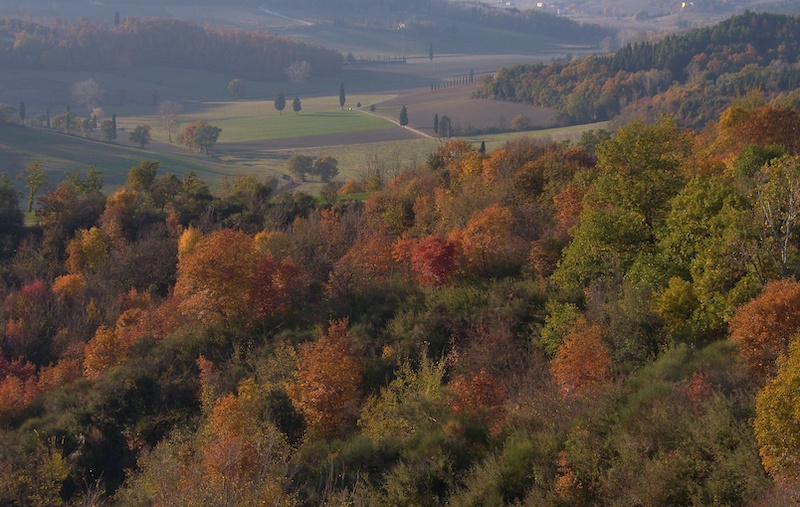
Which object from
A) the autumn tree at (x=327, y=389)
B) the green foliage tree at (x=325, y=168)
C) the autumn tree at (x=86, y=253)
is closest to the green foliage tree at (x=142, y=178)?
the autumn tree at (x=86, y=253)

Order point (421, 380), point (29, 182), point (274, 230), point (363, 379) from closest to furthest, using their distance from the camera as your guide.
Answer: point (421, 380), point (363, 379), point (274, 230), point (29, 182)

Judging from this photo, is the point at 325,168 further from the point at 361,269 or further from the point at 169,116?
the point at 361,269

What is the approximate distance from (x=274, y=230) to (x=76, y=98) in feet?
380

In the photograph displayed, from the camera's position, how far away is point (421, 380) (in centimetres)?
2597

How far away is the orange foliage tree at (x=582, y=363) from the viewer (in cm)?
2175

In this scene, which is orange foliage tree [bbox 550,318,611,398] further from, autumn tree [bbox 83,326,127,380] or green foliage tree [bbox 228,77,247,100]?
green foliage tree [bbox 228,77,247,100]

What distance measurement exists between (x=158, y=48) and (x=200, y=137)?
77.6 meters

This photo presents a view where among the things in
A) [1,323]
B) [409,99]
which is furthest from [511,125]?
[1,323]

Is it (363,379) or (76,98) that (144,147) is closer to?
(76,98)

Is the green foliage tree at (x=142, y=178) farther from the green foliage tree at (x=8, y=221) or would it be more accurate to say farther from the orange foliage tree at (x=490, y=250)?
the orange foliage tree at (x=490, y=250)

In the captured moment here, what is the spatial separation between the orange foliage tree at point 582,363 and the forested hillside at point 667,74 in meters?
79.0

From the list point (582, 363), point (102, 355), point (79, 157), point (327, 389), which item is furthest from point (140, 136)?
point (582, 363)

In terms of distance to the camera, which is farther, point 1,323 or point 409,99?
point 409,99

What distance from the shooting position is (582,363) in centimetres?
2250
